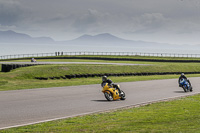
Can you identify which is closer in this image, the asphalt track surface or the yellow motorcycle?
the asphalt track surface

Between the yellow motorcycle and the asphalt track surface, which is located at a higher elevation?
the yellow motorcycle

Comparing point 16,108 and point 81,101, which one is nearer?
point 16,108

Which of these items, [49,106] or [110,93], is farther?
[110,93]

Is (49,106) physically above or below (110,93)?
below

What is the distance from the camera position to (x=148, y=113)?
1223 centimetres

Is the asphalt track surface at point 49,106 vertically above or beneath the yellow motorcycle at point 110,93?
beneath

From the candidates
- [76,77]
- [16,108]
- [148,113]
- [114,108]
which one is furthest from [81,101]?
[76,77]

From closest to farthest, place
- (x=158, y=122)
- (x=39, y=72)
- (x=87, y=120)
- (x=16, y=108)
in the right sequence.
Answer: (x=158, y=122)
(x=87, y=120)
(x=16, y=108)
(x=39, y=72)

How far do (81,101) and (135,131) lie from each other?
7.53m

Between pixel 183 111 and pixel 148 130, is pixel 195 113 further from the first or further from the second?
pixel 148 130

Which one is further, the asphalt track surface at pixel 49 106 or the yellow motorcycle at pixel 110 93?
the yellow motorcycle at pixel 110 93

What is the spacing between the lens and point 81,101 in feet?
53.2

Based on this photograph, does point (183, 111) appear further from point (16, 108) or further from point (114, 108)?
point (16, 108)

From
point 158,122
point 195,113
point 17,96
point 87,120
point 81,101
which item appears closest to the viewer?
point 158,122
